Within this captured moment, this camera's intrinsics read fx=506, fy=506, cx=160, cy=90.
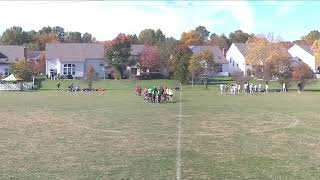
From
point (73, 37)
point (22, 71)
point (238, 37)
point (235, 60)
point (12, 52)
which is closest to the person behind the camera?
point (22, 71)

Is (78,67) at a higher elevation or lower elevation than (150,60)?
lower

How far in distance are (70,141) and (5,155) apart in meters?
3.52

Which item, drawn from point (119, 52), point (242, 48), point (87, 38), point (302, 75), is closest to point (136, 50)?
point (119, 52)

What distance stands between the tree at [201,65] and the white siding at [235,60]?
2350 cm

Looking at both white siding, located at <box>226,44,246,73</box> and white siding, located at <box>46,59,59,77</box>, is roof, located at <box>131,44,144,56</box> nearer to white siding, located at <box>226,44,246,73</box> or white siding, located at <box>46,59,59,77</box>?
white siding, located at <box>46,59,59,77</box>

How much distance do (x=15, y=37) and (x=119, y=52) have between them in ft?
178

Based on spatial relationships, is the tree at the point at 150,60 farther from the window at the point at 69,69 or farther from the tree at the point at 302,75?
the tree at the point at 302,75

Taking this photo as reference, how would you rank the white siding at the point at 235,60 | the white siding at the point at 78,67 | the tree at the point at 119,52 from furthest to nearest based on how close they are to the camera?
1. the white siding at the point at 235,60
2. the white siding at the point at 78,67
3. the tree at the point at 119,52

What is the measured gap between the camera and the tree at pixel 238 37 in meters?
141

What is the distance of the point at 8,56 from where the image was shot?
9656 centimetres

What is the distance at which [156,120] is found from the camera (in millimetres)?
27828

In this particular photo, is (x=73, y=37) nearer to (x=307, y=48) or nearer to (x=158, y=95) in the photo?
(x=307, y=48)

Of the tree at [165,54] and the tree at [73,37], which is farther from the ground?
the tree at [73,37]

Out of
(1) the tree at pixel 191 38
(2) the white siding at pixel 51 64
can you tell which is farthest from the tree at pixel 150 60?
(1) the tree at pixel 191 38
